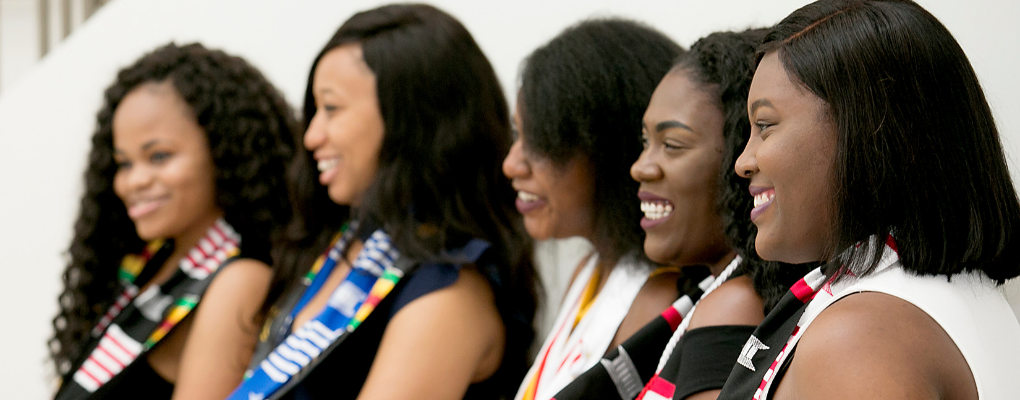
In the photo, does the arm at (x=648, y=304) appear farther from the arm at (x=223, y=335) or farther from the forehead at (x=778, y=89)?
the arm at (x=223, y=335)

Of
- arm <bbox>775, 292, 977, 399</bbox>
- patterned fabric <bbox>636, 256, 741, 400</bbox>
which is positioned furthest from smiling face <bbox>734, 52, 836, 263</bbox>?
patterned fabric <bbox>636, 256, 741, 400</bbox>

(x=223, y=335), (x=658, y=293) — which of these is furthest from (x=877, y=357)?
(x=223, y=335)

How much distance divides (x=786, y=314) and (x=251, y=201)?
5.30ft

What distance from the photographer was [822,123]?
1.02 meters

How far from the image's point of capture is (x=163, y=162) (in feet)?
7.58

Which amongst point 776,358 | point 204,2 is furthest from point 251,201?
point 776,358

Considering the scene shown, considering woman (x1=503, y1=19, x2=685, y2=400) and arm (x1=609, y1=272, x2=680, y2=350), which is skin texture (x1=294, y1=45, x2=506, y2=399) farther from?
arm (x1=609, y1=272, x2=680, y2=350)

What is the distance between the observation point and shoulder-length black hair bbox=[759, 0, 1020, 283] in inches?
38.6

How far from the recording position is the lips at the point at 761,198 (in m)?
1.14

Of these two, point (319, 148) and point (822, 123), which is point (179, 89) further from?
point (822, 123)

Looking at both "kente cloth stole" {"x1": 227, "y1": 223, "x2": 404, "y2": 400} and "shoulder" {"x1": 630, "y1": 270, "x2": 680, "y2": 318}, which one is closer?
"shoulder" {"x1": 630, "y1": 270, "x2": 680, "y2": 318}

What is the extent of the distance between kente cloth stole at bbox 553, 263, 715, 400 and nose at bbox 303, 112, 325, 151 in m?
0.93

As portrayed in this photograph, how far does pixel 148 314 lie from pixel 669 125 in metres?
1.47

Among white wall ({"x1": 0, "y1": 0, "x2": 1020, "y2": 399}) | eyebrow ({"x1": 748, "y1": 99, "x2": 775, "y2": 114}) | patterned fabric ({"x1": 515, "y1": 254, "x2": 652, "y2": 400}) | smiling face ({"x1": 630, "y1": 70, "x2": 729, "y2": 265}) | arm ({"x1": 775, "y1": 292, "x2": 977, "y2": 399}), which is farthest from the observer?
white wall ({"x1": 0, "y1": 0, "x2": 1020, "y2": 399})
